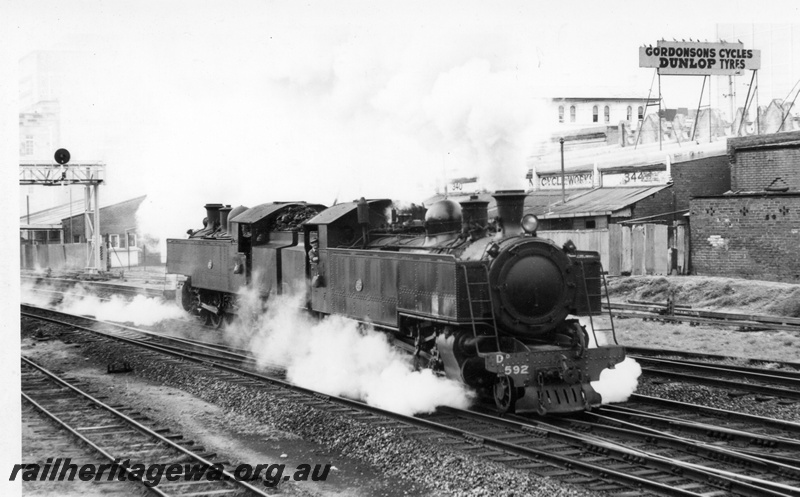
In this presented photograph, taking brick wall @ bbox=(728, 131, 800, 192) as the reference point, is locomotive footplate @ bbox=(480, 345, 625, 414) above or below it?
below

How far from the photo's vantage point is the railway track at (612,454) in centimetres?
696

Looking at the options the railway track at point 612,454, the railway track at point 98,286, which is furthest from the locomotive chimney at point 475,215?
the railway track at point 98,286

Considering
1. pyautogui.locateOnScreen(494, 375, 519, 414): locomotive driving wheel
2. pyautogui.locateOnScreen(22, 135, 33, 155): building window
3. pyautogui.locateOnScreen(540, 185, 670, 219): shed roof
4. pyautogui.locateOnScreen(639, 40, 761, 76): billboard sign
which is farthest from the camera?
pyautogui.locateOnScreen(22, 135, 33, 155): building window

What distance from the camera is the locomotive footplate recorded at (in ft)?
30.0

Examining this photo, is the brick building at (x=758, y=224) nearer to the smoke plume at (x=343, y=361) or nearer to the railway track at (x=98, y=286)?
the smoke plume at (x=343, y=361)

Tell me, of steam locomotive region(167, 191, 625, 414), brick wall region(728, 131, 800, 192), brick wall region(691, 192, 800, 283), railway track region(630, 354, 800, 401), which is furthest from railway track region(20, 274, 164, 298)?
brick wall region(728, 131, 800, 192)

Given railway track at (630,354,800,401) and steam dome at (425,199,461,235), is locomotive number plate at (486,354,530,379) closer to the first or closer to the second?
steam dome at (425,199,461,235)

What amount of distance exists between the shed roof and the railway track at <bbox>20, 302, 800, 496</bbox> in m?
18.4

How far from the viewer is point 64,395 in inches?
480

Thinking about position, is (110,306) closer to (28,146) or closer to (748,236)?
(28,146)

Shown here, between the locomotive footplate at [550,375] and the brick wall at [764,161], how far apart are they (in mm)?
18381

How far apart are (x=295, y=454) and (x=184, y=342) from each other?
9.44 m

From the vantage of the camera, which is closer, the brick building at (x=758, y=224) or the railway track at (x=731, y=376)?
the railway track at (x=731, y=376)

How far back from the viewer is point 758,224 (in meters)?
22.2
